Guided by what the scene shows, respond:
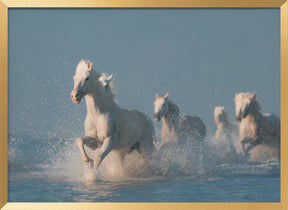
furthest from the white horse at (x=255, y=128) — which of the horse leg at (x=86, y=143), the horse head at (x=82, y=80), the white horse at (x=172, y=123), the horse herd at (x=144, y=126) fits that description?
the horse head at (x=82, y=80)

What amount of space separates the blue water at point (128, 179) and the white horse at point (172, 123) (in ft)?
1.67

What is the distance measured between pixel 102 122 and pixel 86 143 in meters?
0.40

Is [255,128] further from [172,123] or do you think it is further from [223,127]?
[172,123]

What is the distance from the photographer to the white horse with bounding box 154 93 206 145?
10844 mm

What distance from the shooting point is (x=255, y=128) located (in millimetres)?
11773

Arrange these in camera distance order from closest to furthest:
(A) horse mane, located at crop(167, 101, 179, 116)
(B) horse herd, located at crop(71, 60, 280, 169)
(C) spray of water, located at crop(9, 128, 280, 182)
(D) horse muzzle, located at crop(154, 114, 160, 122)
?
1. (B) horse herd, located at crop(71, 60, 280, 169)
2. (C) spray of water, located at crop(9, 128, 280, 182)
3. (D) horse muzzle, located at crop(154, 114, 160, 122)
4. (A) horse mane, located at crop(167, 101, 179, 116)

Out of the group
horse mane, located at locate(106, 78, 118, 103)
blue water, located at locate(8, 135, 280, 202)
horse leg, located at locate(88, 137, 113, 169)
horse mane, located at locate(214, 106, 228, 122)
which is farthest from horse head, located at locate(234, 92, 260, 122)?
horse leg, located at locate(88, 137, 113, 169)

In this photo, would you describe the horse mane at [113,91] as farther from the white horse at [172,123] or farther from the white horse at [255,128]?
the white horse at [255,128]

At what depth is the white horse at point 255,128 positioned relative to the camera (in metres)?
11.2

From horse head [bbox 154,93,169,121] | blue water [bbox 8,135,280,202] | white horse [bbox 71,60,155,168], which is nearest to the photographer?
blue water [bbox 8,135,280,202]

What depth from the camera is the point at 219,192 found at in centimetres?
888

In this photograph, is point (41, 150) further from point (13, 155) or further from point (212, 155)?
point (212, 155)

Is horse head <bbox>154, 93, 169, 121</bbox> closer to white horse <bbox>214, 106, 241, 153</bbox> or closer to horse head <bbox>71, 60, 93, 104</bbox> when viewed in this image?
horse head <bbox>71, 60, 93, 104</bbox>

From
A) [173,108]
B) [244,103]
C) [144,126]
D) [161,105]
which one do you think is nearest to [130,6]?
[144,126]
